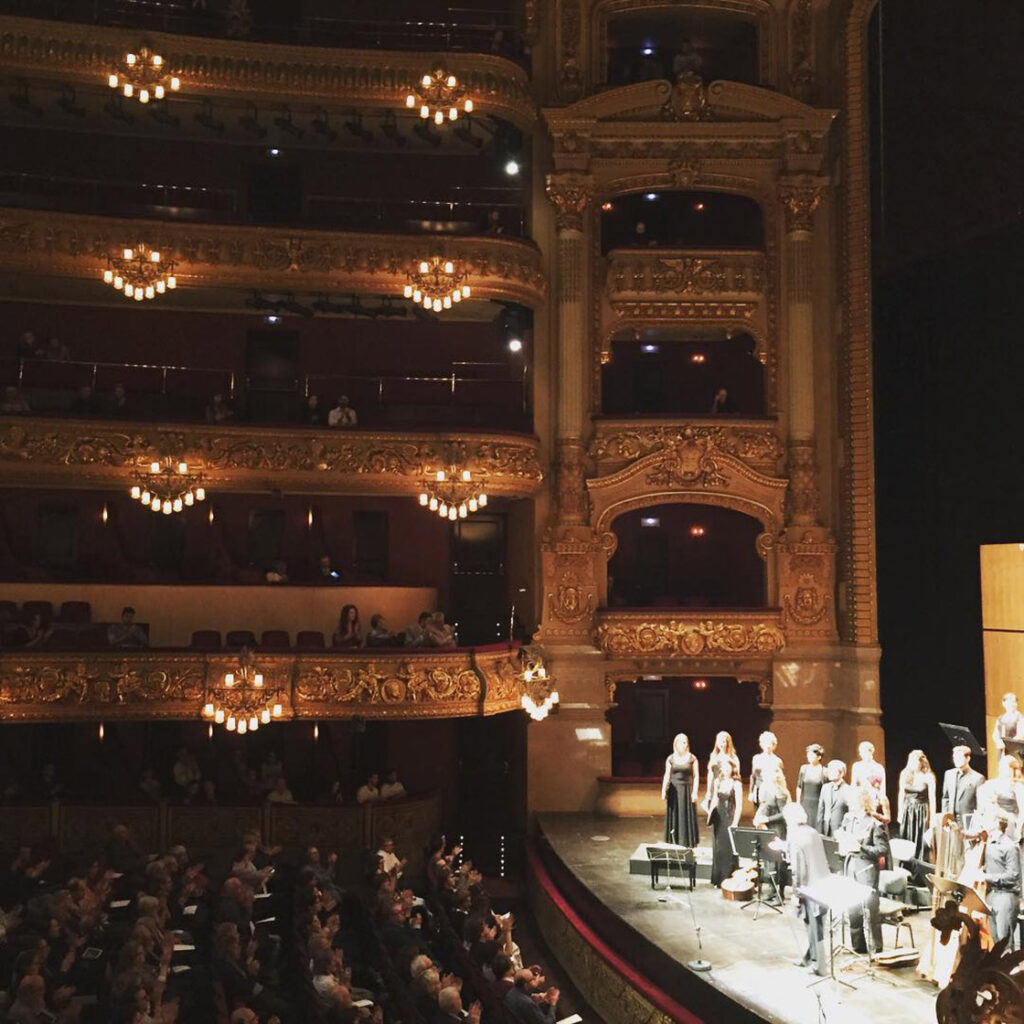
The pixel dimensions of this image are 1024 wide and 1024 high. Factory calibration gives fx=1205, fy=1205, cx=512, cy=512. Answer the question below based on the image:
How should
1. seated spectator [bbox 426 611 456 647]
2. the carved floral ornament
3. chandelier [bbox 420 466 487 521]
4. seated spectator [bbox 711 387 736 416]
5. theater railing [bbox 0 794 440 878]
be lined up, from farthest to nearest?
seated spectator [bbox 711 387 736 416] < chandelier [bbox 420 466 487 521] < seated spectator [bbox 426 611 456 647] < theater railing [bbox 0 794 440 878] < the carved floral ornament

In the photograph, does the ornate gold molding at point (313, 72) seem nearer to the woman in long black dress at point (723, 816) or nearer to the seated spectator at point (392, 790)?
the seated spectator at point (392, 790)

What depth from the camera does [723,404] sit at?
2081 cm

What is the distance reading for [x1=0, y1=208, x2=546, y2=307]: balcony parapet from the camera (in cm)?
1872

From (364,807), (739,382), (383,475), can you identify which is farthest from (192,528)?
(739,382)

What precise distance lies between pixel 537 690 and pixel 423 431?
443 centimetres

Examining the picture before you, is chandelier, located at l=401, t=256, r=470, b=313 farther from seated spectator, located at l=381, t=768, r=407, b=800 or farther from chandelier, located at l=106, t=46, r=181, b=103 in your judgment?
seated spectator, located at l=381, t=768, r=407, b=800

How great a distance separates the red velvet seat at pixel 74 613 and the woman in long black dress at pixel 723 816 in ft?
34.0

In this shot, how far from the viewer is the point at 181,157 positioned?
70.3 feet

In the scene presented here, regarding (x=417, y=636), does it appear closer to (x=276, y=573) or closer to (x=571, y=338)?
(x=276, y=573)

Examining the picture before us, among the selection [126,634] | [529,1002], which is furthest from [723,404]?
[529,1002]

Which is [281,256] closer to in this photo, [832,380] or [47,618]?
[47,618]

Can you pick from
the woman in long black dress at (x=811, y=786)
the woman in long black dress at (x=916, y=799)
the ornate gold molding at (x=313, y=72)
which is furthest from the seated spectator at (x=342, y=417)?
the woman in long black dress at (x=916, y=799)

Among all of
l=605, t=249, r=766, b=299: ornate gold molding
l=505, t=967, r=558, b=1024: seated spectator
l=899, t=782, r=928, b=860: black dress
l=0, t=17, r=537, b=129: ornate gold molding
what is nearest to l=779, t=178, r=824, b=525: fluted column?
l=605, t=249, r=766, b=299: ornate gold molding

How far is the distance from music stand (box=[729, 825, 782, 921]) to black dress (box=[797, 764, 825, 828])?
61cm
